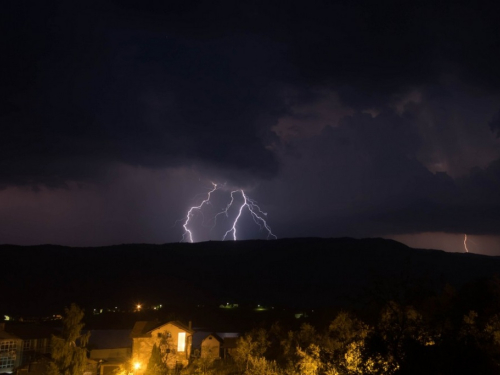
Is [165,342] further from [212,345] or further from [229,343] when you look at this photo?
[229,343]

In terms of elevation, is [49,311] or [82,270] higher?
[82,270]

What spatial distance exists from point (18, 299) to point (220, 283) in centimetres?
4925

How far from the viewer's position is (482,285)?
37.7 metres

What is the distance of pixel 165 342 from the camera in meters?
37.6

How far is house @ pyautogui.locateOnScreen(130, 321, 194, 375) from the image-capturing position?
37.2 metres

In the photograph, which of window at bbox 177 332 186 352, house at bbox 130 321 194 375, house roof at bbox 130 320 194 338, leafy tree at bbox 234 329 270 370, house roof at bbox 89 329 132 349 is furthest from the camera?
house roof at bbox 89 329 132 349

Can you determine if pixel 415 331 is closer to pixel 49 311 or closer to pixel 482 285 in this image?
pixel 482 285

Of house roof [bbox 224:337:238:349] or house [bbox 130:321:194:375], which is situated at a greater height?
house [bbox 130:321:194:375]

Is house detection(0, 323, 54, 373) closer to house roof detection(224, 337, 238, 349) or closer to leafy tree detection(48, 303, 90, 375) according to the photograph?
leafy tree detection(48, 303, 90, 375)

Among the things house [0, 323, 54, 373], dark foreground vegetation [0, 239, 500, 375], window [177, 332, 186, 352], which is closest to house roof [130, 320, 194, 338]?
window [177, 332, 186, 352]

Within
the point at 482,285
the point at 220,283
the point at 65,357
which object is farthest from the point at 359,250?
the point at 65,357

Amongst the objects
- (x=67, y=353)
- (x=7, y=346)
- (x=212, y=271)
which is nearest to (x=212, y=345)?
(x=7, y=346)

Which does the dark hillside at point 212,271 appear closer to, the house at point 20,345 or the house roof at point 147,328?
the house at point 20,345

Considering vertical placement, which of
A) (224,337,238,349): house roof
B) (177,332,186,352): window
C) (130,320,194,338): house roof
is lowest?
(224,337,238,349): house roof
